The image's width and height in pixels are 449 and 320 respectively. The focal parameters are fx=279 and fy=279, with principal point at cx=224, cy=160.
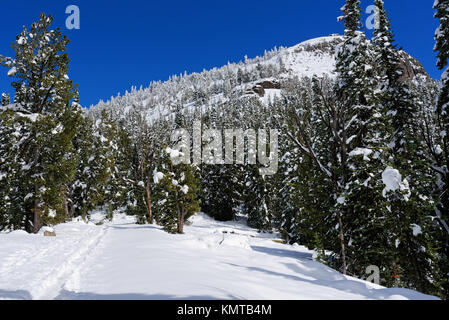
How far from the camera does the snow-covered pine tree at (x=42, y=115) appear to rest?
17.3m

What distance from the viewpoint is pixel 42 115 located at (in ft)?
56.6

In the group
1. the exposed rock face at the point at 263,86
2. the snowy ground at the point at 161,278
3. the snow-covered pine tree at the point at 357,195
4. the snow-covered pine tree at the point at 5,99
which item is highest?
the exposed rock face at the point at 263,86

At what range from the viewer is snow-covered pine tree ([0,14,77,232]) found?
17266 mm

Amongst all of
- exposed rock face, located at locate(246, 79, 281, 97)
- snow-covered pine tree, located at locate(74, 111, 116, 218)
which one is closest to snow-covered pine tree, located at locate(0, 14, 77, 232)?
snow-covered pine tree, located at locate(74, 111, 116, 218)

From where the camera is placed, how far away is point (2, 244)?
500 inches

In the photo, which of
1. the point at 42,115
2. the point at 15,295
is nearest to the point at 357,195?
the point at 15,295

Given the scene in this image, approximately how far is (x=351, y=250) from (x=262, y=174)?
32024 millimetres

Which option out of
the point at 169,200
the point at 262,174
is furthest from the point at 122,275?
the point at 262,174

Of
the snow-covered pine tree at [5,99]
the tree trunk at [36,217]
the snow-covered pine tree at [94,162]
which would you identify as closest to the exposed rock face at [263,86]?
the snow-covered pine tree at [94,162]

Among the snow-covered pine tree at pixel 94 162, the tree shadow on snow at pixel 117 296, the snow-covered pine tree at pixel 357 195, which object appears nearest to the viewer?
the tree shadow on snow at pixel 117 296

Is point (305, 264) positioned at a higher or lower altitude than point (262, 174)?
lower

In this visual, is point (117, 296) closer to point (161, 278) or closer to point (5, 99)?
point (161, 278)

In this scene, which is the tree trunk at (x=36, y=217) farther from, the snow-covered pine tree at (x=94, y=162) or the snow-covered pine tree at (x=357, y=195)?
the snow-covered pine tree at (x=94, y=162)
